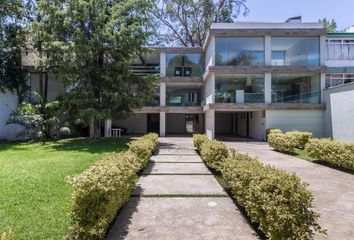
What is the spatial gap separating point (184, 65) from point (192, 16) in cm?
1070

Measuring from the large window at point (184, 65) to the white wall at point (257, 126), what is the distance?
6.68 m

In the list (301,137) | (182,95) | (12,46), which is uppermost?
(12,46)

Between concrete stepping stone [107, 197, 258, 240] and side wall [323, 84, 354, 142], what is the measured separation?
1435cm

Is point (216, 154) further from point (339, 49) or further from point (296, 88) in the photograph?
point (339, 49)

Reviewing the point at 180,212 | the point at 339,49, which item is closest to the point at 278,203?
the point at 180,212

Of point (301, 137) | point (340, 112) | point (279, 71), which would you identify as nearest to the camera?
point (301, 137)

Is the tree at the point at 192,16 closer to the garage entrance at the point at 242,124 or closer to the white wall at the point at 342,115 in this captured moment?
the garage entrance at the point at 242,124

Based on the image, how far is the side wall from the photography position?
1770 cm

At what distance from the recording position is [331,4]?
20047 mm

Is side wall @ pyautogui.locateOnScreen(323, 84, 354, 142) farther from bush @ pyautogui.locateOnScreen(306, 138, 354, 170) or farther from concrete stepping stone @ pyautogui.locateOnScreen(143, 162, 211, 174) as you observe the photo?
concrete stepping stone @ pyautogui.locateOnScreen(143, 162, 211, 174)

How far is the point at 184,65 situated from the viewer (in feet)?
93.4

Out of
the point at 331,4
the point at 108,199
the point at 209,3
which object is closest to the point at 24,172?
the point at 108,199

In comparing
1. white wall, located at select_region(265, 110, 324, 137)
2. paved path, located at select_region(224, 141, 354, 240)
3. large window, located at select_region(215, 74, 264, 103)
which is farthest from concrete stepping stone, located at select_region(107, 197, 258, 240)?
white wall, located at select_region(265, 110, 324, 137)

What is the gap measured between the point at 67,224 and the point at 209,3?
33.7m
